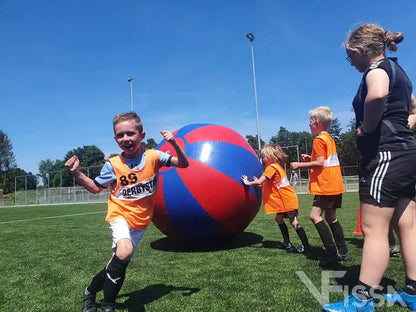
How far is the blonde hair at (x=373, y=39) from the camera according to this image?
295 centimetres

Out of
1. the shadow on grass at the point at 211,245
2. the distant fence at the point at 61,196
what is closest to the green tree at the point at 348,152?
the distant fence at the point at 61,196

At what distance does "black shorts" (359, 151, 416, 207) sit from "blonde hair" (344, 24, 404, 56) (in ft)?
2.82

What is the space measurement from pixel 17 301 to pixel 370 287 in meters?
3.26

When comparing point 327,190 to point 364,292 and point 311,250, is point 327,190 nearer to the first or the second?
point 311,250

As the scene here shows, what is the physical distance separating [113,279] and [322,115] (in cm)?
327

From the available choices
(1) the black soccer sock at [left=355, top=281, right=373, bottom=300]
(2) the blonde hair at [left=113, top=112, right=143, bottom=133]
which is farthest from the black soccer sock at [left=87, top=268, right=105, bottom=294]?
(1) the black soccer sock at [left=355, top=281, right=373, bottom=300]

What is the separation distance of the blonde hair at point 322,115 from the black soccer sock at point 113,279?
3086mm

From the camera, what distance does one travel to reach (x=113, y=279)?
117 inches

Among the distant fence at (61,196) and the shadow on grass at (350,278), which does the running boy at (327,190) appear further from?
the distant fence at (61,196)

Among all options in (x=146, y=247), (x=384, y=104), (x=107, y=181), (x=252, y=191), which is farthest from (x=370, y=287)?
(x=146, y=247)

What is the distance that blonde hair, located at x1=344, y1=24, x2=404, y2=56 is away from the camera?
2945 mm

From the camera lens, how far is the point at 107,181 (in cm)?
335

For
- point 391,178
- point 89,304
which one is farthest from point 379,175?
point 89,304

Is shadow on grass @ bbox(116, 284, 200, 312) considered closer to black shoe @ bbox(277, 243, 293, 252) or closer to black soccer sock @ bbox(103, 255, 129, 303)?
black soccer sock @ bbox(103, 255, 129, 303)
